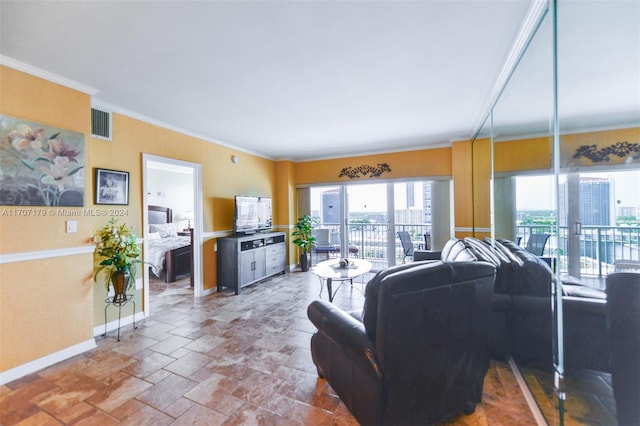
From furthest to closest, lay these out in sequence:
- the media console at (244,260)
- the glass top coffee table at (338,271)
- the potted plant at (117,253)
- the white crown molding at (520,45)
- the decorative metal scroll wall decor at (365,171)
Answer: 1. the decorative metal scroll wall decor at (365,171)
2. the media console at (244,260)
3. the glass top coffee table at (338,271)
4. the potted plant at (117,253)
5. the white crown molding at (520,45)

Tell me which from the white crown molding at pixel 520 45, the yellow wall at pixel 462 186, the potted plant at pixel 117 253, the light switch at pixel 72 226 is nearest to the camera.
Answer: the white crown molding at pixel 520 45

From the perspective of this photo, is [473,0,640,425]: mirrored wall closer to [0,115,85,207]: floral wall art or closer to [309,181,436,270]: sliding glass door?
[309,181,436,270]: sliding glass door

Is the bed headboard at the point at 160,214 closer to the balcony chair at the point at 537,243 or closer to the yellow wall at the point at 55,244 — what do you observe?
the yellow wall at the point at 55,244

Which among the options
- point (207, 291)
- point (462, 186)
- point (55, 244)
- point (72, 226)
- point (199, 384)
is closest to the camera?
point (199, 384)

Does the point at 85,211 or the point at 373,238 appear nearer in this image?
the point at 85,211

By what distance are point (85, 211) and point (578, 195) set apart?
3789 millimetres

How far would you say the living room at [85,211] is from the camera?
6.77 ft

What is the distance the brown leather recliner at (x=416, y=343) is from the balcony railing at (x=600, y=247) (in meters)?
0.42

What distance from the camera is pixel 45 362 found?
221 centimetres

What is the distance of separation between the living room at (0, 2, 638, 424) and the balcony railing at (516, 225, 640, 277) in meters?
0.47

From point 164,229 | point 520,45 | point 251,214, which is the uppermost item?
point 520,45

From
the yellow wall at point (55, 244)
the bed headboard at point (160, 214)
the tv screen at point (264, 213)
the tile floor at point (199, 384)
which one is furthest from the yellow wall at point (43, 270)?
the bed headboard at point (160, 214)

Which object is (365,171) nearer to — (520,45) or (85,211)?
(520,45)

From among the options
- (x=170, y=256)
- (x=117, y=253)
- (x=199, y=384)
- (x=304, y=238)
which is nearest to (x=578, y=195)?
(x=199, y=384)
